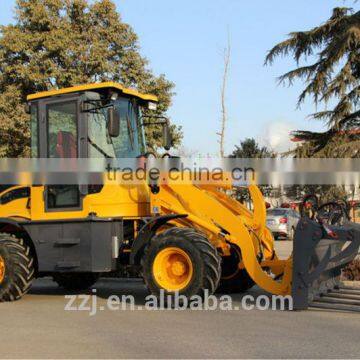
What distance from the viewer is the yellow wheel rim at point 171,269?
27.2ft

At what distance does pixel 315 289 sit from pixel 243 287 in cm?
178

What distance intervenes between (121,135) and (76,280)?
2.97 m

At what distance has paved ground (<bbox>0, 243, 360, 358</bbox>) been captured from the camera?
19.7ft

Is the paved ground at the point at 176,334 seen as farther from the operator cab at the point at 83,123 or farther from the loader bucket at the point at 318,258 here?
the operator cab at the point at 83,123

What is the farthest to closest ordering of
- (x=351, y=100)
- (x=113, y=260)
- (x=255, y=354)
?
(x=351, y=100), (x=113, y=260), (x=255, y=354)

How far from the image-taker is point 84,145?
8875mm

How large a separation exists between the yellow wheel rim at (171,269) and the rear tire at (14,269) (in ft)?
6.62

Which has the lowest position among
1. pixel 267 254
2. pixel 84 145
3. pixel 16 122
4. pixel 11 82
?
pixel 267 254

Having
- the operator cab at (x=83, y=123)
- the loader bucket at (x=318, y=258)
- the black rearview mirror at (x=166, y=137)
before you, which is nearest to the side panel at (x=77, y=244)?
the operator cab at (x=83, y=123)

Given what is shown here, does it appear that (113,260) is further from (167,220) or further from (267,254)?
(267,254)

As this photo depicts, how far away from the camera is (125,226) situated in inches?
356

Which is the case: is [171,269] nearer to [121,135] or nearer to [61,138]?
[121,135]

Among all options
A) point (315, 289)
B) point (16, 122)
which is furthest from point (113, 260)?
point (16, 122)

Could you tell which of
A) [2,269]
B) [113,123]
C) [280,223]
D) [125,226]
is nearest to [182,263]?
[125,226]
